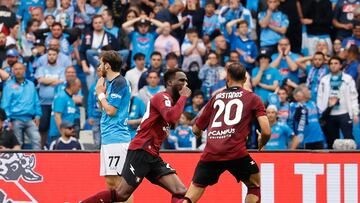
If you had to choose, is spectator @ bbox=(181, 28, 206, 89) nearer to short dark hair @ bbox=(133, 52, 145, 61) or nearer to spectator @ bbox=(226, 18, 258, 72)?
spectator @ bbox=(226, 18, 258, 72)

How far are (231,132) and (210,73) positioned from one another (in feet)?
25.2

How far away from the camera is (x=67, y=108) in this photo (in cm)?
1941

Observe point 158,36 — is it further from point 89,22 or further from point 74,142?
point 74,142

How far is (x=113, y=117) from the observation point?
1334 cm

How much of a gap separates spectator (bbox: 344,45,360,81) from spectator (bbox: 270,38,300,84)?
1.12 m

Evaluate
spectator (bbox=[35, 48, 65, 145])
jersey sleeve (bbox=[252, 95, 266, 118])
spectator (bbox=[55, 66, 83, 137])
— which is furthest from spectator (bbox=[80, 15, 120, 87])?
jersey sleeve (bbox=[252, 95, 266, 118])

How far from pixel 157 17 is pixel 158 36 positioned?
24.0 inches

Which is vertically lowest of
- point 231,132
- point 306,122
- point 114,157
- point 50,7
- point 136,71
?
point 306,122

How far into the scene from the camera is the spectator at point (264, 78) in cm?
1975

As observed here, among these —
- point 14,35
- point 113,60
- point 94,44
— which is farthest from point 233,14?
point 113,60

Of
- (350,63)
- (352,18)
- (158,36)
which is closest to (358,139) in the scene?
(350,63)

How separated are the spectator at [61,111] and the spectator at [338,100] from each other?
14.6ft

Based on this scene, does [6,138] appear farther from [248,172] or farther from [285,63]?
[248,172]

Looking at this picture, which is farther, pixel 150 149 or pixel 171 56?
pixel 171 56
